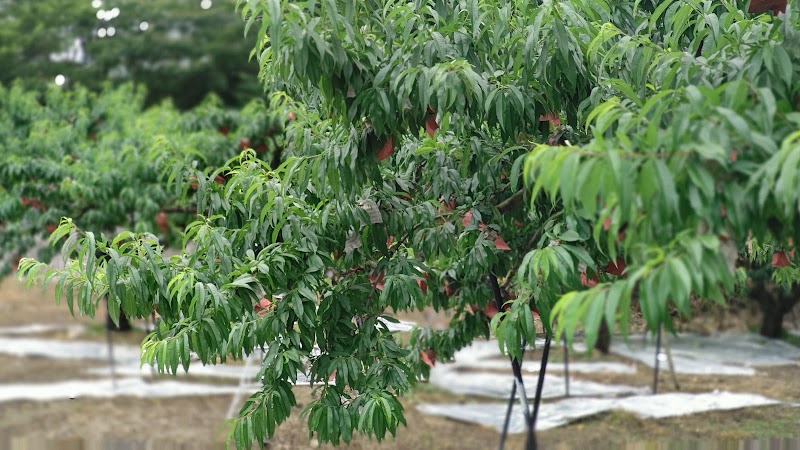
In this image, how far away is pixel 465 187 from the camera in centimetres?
304

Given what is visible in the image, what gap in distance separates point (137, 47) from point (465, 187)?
14.4m

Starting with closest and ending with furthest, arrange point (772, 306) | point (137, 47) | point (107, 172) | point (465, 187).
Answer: point (465, 187) < point (107, 172) < point (772, 306) < point (137, 47)

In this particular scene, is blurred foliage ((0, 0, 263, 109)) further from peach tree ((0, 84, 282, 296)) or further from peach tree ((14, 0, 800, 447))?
peach tree ((14, 0, 800, 447))

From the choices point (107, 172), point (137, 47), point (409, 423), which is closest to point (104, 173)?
point (107, 172)

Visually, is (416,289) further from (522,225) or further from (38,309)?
(38,309)

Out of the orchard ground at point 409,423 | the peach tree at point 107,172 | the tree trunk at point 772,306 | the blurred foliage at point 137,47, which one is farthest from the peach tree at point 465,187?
the blurred foliage at point 137,47

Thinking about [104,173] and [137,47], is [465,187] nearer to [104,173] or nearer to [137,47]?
[104,173]

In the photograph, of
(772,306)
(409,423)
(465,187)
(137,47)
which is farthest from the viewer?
(137,47)

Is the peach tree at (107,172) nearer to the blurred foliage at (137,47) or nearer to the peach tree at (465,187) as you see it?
the peach tree at (465,187)

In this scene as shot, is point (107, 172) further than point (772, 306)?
No

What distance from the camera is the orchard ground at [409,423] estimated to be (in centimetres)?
634

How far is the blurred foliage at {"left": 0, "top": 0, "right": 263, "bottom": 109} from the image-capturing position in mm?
15266

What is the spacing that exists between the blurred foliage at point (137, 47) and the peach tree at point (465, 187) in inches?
514

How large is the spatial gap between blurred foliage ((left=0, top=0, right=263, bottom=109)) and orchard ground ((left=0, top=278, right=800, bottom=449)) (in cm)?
790
